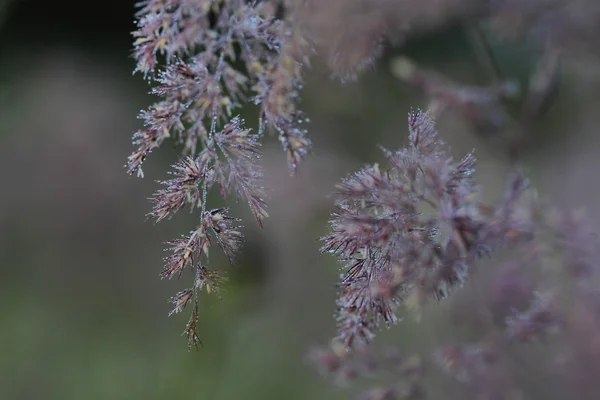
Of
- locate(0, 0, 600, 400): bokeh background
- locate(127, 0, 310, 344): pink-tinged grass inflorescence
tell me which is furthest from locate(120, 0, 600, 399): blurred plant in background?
locate(0, 0, 600, 400): bokeh background

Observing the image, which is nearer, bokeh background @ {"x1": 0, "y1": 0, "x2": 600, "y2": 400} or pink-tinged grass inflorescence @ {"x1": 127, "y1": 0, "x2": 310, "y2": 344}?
pink-tinged grass inflorescence @ {"x1": 127, "y1": 0, "x2": 310, "y2": 344}

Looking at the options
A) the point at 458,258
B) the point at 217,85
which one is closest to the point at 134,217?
the point at 217,85

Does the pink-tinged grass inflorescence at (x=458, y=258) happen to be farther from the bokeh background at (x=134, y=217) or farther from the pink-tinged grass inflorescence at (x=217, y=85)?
the bokeh background at (x=134, y=217)

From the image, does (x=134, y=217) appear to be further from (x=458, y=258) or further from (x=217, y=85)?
(x=458, y=258)

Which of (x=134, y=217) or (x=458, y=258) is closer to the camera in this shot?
(x=458, y=258)

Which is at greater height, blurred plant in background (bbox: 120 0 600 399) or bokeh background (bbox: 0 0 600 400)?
blurred plant in background (bbox: 120 0 600 399)

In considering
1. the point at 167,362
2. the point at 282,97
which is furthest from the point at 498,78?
the point at 167,362

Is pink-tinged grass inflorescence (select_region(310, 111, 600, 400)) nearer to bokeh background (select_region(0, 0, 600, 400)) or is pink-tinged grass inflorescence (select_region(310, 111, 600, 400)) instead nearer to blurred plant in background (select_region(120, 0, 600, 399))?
blurred plant in background (select_region(120, 0, 600, 399))

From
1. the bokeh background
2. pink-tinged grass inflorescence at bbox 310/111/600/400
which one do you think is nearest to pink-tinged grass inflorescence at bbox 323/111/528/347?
pink-tinged grass inflorescence at bbox 310/111/600/400

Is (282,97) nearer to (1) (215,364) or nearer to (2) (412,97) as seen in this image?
(1) (215,364)
